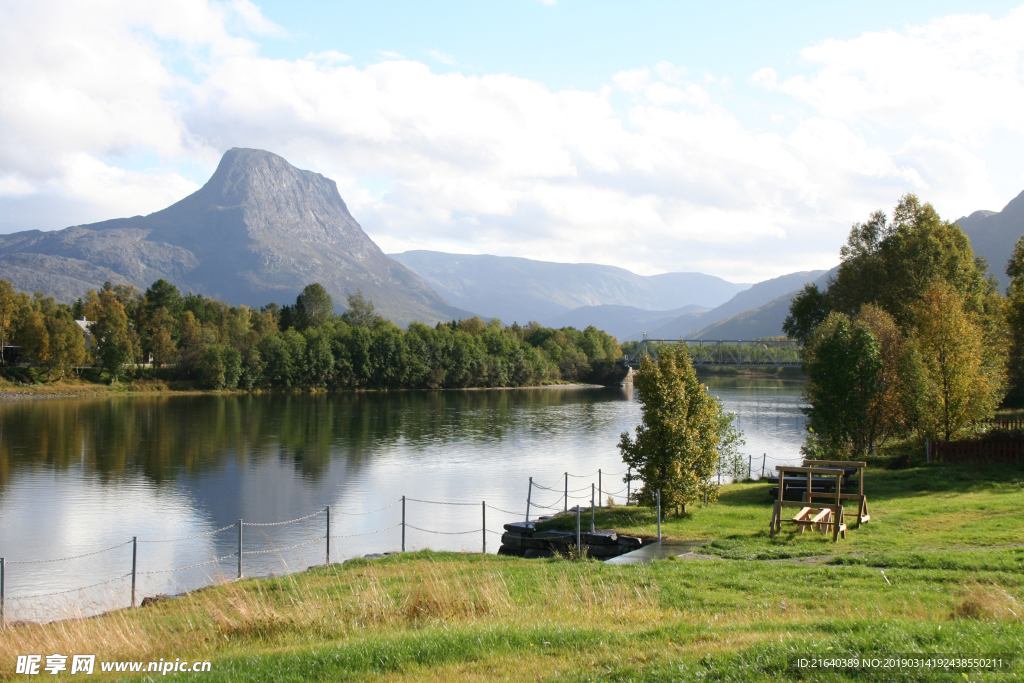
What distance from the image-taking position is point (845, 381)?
35625mm

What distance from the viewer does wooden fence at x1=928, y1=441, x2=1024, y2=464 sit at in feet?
98.5

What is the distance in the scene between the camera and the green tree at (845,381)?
3556 centimetres

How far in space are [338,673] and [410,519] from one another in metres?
21.9

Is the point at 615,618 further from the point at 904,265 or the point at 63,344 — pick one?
the point at 63,344

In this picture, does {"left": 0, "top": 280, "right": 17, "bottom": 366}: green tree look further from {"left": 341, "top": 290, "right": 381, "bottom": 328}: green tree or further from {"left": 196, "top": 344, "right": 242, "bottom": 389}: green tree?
{"left": 341, "top": 290, "right": 381, "bottom": 328}: green tree

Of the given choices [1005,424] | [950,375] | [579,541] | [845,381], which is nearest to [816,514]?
[579,541]

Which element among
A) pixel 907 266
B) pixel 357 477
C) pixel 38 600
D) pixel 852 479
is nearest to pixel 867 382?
pixel 852 479

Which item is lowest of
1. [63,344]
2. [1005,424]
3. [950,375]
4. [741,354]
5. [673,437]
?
[1005,424]

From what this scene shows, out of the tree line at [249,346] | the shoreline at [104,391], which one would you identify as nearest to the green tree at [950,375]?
the shoreline at [104,391]

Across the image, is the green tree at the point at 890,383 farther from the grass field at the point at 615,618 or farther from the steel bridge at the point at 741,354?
the steel bridge at the point at 741,354

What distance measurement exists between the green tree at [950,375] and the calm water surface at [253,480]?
10.6 meters

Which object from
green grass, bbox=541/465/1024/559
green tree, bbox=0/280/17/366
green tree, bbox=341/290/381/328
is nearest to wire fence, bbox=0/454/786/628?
green grass, bbox=541/465/1024/559

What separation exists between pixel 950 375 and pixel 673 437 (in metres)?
19.6

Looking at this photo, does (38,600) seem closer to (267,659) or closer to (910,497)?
(267,659)
